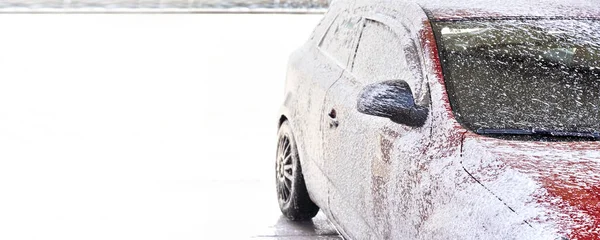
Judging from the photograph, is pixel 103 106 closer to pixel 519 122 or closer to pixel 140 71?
pixel 140 71

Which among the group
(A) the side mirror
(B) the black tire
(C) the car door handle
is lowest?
(B) the black tire

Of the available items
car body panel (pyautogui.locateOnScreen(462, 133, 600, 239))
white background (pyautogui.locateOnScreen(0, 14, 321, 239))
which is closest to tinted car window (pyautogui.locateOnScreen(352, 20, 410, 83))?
car body panel (pyautogui.locateOnScreen(462, 133, 600, 239))

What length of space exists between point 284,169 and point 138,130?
3.48m

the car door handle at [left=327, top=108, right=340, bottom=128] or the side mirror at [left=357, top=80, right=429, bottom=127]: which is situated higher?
the side mirror at [left=357, top=80, right=429, bottom=127]

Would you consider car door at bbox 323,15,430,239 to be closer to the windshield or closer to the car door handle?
the car door handle

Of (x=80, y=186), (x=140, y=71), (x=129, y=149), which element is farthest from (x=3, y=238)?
(x=140, y=71)

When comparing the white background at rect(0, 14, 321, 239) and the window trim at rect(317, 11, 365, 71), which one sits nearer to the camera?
the window trim at rect(317, 11, 365, 71)

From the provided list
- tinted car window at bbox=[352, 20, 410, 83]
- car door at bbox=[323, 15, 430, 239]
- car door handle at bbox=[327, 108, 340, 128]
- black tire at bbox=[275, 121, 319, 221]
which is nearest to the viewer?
car door at bbox=[323, 15, 430, 239]

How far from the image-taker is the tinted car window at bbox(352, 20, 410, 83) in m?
4.49

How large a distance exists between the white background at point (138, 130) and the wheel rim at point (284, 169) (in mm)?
262

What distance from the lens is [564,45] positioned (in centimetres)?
438

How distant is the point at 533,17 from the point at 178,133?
5283 mm

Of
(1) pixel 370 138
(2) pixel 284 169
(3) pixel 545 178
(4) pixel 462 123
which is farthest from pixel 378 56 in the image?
(2) pixel 284 169

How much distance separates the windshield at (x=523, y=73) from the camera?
3934 millimetres
